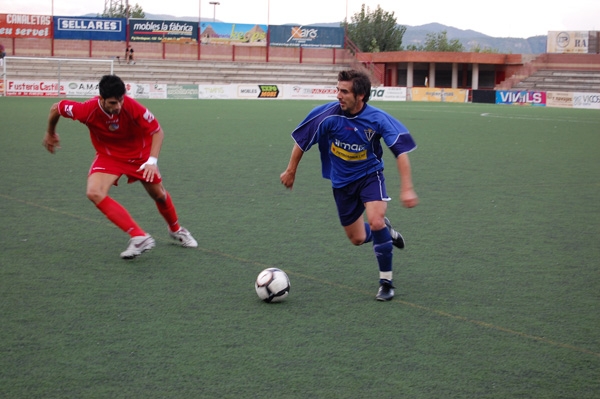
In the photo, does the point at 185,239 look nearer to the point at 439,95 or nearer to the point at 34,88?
the point at 34,88

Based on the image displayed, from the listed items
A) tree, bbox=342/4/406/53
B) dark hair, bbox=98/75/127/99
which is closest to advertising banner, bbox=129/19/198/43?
tree, bbox=342/4/406/53

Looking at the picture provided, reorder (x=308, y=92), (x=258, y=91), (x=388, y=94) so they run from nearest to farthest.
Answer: (x=258, y=91)
(x=308, y=92)
(x=388, y=94)

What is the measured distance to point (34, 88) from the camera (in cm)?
3728

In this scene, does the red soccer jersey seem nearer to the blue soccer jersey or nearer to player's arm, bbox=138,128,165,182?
player's arm, bbox=138,128,165,182

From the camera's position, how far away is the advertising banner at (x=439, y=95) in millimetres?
46406

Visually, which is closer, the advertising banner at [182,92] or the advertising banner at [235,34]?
the advertising banner at [182,92]

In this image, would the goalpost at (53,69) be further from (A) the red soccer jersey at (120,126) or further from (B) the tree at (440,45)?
(B) the tree at (440,45)

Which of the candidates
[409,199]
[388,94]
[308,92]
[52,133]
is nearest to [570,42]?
[388,94]

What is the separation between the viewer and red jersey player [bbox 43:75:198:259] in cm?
620

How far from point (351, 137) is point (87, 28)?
4799 cm

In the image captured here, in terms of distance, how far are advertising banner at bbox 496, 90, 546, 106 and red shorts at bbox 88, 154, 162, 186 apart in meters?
40.1

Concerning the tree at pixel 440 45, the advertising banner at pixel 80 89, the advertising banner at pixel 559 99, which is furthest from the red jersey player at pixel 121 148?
the tree at pixel 440 45

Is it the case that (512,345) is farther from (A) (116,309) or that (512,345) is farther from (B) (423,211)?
(B) (423,211)

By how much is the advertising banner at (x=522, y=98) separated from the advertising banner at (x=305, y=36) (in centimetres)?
1565
